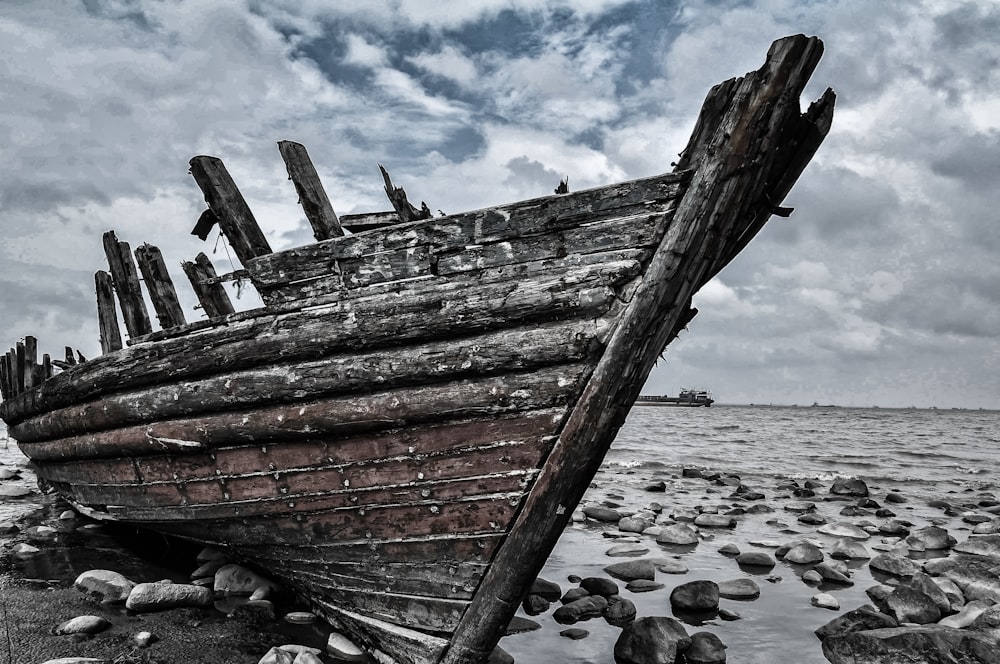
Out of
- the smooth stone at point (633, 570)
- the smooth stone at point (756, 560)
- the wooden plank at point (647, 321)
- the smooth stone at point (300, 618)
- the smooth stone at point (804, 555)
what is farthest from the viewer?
the smooth stone at point (804, 555)

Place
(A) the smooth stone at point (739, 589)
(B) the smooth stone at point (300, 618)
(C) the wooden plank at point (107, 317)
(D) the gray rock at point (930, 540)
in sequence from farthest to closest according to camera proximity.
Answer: (C) the wooden plank at point (107, 317) < (D) the gray rock at point (930, 540) < (A) the smooth stone at point (739, 589) < (B) the smooth stone at point (300, 618)

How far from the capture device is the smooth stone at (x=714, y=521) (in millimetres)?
9391

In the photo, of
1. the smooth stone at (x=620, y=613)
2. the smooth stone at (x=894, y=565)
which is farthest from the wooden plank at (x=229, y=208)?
the smooth stone at (x=894, y=565)

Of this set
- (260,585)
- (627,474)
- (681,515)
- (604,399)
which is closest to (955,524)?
(681,515)

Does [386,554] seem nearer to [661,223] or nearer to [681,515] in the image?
[661,223]

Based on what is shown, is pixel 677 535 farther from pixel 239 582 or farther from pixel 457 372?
pixel 457 372

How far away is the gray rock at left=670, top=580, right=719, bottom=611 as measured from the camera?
5348 mm

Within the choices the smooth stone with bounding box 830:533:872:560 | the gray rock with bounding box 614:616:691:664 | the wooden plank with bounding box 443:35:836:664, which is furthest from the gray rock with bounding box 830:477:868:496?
the wooden plank with bounding box 443:35:836:664

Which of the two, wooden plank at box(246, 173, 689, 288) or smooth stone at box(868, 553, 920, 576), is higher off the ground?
wooden plank at box(246, 173, 689, 288)

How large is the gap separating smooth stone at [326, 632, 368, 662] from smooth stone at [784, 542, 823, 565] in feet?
17.2

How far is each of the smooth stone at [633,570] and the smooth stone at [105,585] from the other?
4448 mm

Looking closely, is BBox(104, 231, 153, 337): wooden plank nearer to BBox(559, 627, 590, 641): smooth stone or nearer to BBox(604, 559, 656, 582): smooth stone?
BBox(559, 627, 590, 641): smooth stone

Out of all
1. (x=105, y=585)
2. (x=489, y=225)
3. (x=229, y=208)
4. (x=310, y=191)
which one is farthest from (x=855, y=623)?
(x=105, y=585)

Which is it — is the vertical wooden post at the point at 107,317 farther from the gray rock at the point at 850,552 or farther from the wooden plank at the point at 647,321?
the gray rock at the point at 850,552
